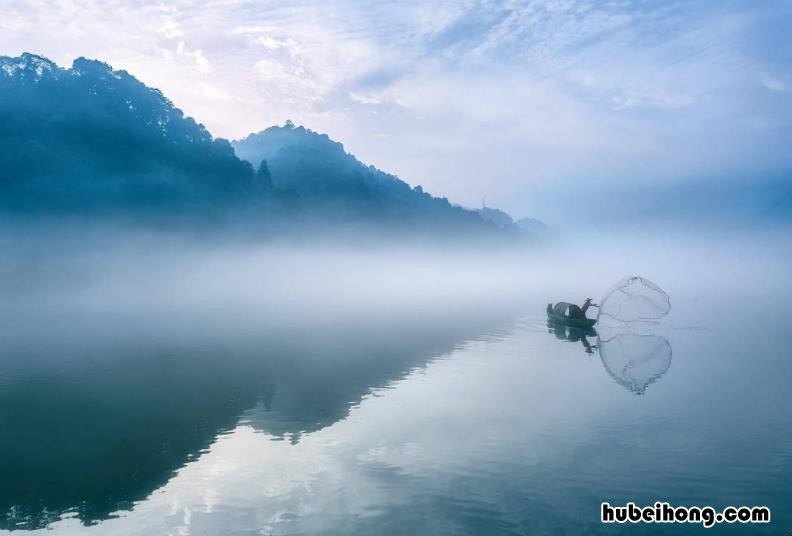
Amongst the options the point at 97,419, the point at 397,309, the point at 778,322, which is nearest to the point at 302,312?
the point at 397,309

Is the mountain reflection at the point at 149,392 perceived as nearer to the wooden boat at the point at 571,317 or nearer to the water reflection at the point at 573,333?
the water reflection at the point at 573,333

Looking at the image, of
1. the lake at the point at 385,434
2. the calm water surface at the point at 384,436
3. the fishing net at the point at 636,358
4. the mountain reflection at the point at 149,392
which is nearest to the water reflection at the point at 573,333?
the fishing net at the point at 636,358

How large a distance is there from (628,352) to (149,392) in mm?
57373

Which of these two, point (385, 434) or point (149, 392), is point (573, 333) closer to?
point (385, 434)

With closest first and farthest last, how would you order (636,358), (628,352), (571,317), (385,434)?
(385,434)
(636,358)
(628,352)
(571,317)

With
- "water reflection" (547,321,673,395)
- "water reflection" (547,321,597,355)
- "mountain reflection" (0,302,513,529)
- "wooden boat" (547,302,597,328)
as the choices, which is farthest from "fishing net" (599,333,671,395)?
"mountain reflection" (0,302,513,529)

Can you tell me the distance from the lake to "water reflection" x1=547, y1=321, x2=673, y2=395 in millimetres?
552

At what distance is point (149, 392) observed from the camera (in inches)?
1889

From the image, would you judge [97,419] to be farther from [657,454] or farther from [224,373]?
[657,454]

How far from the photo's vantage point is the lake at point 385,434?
79.4 ft

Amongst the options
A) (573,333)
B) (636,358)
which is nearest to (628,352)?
(636,358)

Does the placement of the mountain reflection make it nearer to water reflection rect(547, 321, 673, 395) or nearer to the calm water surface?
the calm water surface

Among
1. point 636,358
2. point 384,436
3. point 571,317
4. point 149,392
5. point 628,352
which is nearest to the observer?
point 384,436

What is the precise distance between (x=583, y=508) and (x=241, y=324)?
286 ft
